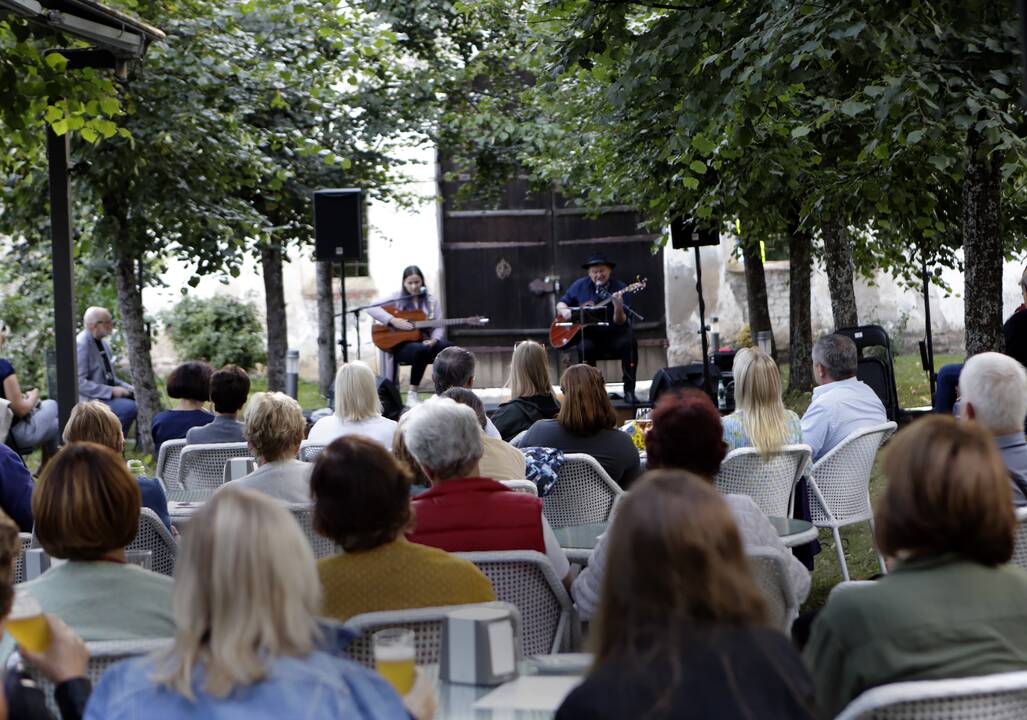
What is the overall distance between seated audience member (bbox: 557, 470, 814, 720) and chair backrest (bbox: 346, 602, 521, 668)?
72 cm

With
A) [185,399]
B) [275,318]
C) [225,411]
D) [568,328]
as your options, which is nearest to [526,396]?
[225,411]

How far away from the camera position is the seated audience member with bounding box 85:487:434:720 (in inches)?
71.0

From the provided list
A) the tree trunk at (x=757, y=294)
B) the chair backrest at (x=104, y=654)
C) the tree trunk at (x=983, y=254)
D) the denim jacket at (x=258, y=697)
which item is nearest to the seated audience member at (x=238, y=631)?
the denim jacket at (x=258, y=697)

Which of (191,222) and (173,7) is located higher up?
(173,7)

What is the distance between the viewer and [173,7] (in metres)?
10.7

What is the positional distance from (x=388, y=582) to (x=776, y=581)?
0.95 metres

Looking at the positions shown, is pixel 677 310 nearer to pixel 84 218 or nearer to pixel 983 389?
pixel 84 218

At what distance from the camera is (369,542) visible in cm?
269

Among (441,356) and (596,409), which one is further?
(441,356)

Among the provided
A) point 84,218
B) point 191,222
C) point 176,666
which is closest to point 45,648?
point 176,666

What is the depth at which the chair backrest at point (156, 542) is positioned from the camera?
13.0 ft

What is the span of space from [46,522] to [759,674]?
146 cm

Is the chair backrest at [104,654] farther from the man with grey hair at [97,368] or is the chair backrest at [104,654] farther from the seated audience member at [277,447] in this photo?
the man with grey hair at [97,368]

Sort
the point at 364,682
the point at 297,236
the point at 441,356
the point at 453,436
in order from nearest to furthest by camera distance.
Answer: the point at 364,682
the point at 453,436
the point at 441,356
the point at 297,236
